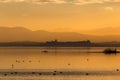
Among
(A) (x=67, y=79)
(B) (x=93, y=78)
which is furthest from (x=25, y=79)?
(B) (x=93, y=78)

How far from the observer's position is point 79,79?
1718 inches

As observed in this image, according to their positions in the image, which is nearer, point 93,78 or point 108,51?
point 93,78

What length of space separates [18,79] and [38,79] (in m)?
1.98

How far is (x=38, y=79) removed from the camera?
43.1 m

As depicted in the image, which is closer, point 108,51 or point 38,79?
point 38,79

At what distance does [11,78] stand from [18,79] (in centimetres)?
110

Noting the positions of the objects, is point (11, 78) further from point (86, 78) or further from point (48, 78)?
point (86, 78)

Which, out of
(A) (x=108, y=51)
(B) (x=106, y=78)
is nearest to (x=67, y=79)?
(B) (x=106, y=78)

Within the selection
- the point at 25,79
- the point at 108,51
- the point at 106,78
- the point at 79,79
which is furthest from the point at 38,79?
the point at 108,51

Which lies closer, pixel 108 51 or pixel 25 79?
pixel 25 79

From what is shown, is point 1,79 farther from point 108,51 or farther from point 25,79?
point 108,51

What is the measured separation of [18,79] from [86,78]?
7013 mm

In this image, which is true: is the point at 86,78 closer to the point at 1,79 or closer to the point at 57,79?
the point at 57,79

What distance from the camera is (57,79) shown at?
4331 centimetres
